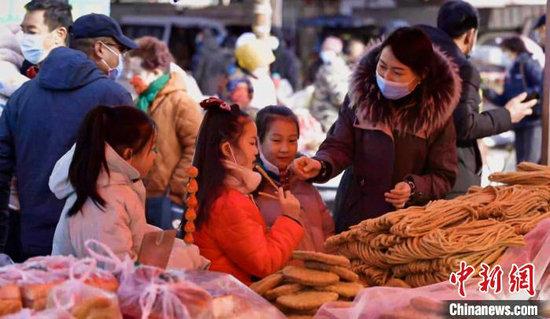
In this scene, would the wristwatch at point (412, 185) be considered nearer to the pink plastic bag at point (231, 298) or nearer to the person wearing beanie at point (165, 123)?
the pink plastic bag at point (231, 298)

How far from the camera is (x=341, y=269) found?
13.5ft

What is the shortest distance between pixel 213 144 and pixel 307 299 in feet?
3.05

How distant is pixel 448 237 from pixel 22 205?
2085 mm

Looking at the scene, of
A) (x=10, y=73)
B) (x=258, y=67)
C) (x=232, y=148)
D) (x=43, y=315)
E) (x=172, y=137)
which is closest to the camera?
(x=43, y=315)

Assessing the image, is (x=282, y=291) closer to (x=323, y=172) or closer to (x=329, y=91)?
(x=323, y=172)

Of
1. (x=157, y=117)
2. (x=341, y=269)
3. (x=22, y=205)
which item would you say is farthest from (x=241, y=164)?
(x=157, y=117)

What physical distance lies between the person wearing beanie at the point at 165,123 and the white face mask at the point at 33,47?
1.84m

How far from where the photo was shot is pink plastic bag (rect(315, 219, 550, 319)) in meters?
3.89

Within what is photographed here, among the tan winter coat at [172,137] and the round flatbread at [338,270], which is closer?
the round flatbread at [338,270]

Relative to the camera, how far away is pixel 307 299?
3979 mm

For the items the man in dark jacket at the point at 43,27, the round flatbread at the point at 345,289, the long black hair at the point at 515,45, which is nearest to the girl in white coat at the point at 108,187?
the round flatbread at the point at 345,289

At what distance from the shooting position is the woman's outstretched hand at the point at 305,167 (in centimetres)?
518

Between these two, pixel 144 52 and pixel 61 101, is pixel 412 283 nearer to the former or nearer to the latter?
pixel 61 101

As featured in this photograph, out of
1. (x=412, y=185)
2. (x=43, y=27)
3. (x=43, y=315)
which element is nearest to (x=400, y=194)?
(x=412, y=185)
